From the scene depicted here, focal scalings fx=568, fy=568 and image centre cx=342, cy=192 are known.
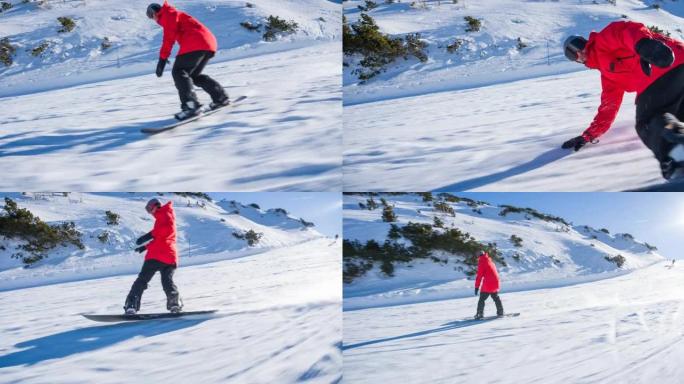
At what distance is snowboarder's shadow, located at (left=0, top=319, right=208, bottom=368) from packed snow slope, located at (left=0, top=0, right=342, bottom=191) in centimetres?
63

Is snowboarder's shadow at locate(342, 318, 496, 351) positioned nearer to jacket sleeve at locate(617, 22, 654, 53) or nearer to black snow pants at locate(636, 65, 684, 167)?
black snow pants at locate(636, 65, 684, 167)

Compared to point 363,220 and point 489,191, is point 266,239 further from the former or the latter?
point 489,191

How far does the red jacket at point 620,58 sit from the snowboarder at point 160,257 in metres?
1.94

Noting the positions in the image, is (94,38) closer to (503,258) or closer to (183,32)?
(183,32)

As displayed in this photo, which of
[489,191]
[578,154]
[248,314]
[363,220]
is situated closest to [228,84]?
[363,220]

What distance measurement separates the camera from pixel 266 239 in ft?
9.68

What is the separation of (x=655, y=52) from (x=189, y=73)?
2.02m

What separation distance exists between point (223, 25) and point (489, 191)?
1.75 meters

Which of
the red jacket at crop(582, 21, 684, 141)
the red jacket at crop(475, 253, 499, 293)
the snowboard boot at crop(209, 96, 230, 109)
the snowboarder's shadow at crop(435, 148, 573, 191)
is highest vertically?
the red jacket at crop(582, 21, 684, 141)

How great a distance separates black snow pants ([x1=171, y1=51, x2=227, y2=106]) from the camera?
109 inches

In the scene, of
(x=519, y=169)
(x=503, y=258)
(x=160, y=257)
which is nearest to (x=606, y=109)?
(x=519, y=169)

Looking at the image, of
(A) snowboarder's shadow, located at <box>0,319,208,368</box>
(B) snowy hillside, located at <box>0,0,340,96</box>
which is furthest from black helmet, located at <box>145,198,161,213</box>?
(B) snowy hillside, located at <box>0,0,340,96</box>

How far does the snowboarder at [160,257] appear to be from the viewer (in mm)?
2611

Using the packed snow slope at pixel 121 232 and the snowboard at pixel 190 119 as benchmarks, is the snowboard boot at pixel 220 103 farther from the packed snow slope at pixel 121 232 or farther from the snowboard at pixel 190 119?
the packed snow slope at pixel 121 232
